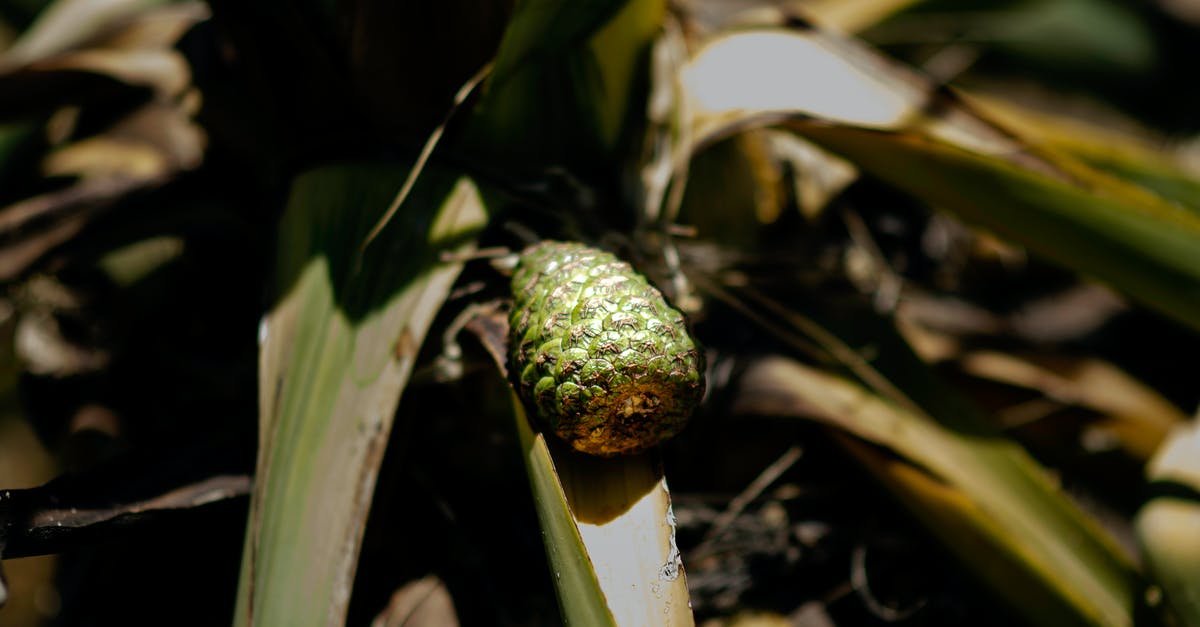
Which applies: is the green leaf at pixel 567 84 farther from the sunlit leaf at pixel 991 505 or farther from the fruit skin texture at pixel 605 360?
the sunlit leaf at pixel 991 505

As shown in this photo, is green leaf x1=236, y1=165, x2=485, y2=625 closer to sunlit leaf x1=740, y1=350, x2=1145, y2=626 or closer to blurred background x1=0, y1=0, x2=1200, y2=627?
blurred background x1=0, y1=0, x2=1200, y2=627

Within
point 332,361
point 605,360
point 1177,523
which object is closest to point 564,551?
point 605,360

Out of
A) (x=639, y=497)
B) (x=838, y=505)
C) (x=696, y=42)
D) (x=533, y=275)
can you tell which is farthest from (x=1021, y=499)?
(x=696, y=42)

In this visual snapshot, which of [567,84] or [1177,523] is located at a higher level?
[567,84]

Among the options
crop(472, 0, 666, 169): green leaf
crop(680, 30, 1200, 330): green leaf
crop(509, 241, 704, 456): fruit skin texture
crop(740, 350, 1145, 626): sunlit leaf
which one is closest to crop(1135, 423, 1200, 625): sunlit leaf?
crop(740, 350, 1145, 626): sunlit leaf

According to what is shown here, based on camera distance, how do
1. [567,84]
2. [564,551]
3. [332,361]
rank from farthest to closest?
[567,84], [332,361], [564,551]

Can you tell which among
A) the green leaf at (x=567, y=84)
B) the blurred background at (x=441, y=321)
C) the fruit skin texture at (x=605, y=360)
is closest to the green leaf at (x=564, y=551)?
the fruit skin texture at (x=605, y=360)

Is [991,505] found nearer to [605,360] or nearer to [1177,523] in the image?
[1177,523]
